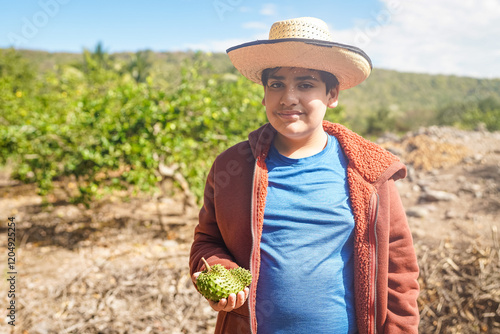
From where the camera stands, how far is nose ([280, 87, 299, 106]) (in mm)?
1443

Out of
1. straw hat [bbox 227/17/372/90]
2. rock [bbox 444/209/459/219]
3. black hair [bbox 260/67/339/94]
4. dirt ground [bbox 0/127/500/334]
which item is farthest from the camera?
rock [bbox 444/209/459/219]

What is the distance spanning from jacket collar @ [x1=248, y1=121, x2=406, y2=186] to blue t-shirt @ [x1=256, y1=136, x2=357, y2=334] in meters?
0.13

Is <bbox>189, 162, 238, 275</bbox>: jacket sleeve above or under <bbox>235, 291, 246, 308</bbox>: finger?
above

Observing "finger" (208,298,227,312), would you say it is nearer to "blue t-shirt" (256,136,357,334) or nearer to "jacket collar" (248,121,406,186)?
"blue t-shirt" (256,136,357,334)

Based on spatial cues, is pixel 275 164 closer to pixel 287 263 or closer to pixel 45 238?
pixel 287 263

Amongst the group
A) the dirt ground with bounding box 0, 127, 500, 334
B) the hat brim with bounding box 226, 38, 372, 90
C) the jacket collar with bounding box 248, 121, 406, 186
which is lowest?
the dirt ground with bounding box 0, 127, 500, 334

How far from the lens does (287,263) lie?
1.46m

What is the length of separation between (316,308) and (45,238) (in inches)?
204

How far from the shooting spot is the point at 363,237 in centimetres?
145

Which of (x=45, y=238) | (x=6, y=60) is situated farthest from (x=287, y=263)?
(x=6, y=60)

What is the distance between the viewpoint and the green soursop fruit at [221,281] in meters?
1.32

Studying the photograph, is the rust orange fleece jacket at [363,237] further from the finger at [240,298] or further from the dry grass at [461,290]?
the dry grass at [461,290]

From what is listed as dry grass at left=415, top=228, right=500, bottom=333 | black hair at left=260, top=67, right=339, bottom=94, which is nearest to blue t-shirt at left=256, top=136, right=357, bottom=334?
black hair at left=260, top=67, right=339, bottom=94

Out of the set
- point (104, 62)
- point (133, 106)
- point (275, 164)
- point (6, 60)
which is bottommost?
point (275, 164)
